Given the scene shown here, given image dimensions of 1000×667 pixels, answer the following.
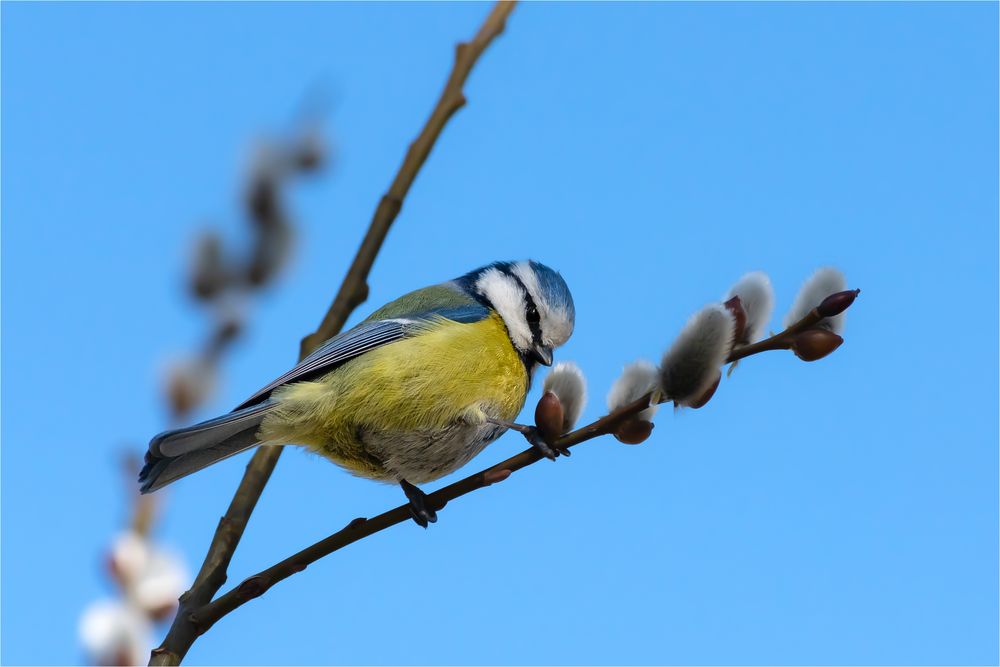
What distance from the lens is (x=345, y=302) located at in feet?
5.62

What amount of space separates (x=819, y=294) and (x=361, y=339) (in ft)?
4.33

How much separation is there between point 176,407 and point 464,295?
1585mm

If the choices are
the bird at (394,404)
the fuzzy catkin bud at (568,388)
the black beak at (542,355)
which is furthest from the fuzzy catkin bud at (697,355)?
the black beak at (542,355)

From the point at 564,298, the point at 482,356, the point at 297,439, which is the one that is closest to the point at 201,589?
the point at 297,439

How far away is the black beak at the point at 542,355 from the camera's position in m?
2.53

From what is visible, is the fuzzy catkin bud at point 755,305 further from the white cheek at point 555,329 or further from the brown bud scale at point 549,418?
the white cheek at point 555,329

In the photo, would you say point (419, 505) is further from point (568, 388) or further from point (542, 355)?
point (542, 355)

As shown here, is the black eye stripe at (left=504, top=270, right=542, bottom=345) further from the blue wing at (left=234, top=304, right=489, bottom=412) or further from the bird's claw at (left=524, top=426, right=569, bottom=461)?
the bird's claw at (left=524, top=426, right=569, bottom=461)

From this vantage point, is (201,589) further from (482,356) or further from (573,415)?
(482,356)

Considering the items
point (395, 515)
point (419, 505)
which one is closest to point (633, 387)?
point (395, 515)

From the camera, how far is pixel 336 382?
2.23 m

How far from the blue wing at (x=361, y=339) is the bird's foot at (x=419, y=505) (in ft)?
1.15

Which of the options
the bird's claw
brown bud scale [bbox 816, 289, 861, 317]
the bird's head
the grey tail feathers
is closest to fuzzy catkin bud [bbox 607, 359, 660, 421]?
the bird's claw

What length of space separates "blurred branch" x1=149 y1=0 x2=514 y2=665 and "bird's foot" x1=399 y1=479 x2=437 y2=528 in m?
0.31
